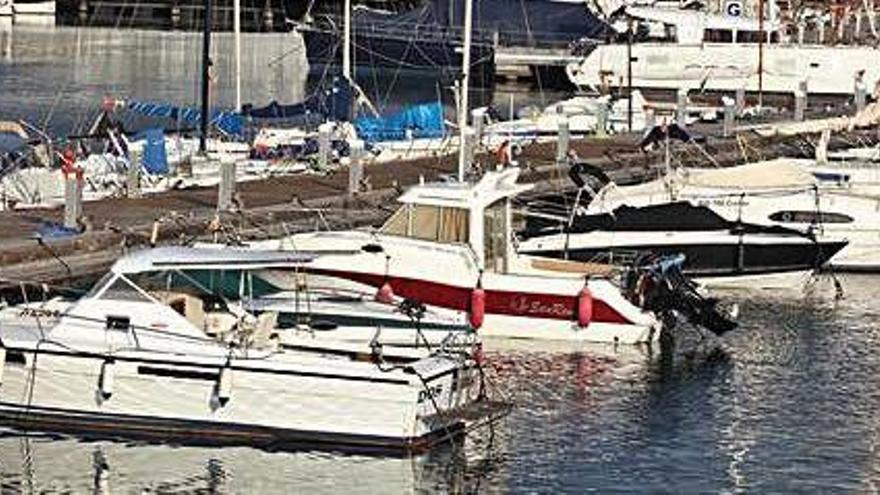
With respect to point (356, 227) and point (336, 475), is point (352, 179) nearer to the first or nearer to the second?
point (356, 227)

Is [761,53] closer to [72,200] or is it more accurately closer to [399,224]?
[72,200]

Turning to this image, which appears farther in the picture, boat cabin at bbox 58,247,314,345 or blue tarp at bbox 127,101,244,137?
blue tarp at bbox 127,101,244,137

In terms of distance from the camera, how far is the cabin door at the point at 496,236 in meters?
37.3

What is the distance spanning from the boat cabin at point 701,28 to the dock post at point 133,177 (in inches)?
1942

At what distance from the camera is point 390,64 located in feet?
368

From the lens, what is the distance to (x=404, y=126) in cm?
5884

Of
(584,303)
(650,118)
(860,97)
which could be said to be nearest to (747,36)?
(860,97)

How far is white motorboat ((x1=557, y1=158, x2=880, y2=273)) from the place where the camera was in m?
47.2

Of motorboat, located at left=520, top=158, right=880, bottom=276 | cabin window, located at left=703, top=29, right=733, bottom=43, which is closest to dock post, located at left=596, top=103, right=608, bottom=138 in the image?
motorboat, located at left=520, top=158, right=880, bottom=276

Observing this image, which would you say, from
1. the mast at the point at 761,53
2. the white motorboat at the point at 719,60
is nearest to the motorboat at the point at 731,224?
the mast at the point at 761,53

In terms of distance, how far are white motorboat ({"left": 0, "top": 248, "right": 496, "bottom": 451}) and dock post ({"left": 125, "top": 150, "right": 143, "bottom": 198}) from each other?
50.6 ft

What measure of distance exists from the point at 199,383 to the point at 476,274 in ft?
29.2

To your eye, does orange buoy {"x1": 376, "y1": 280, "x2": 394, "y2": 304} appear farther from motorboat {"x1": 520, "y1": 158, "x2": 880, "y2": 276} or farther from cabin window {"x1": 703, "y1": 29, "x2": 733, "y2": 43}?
cabin window {"x1": 703, "y1": 29, "x2": 733, "y2": 43}

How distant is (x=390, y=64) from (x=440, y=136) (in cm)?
5418
